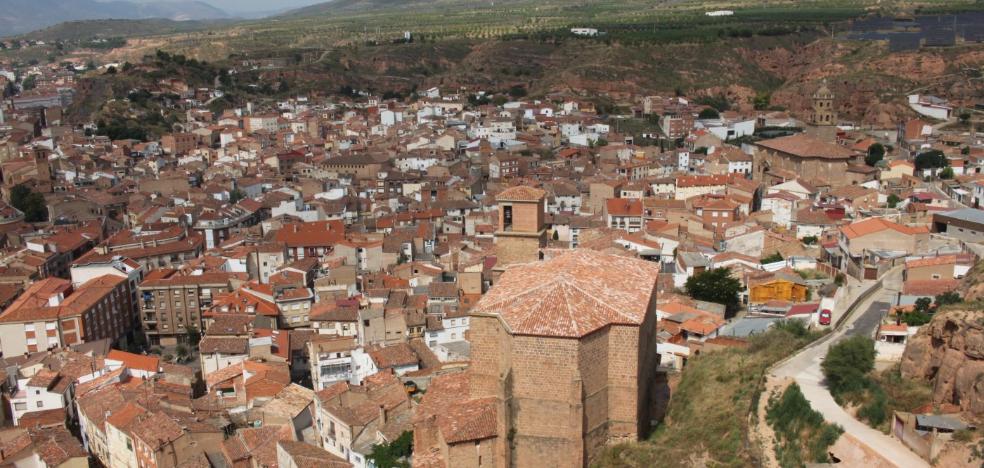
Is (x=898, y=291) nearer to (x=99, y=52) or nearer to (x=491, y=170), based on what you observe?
(x=491, y=170)

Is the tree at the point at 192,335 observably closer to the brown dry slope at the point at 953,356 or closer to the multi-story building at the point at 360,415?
the multi-story building at the point at 360,415

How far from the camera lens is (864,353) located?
48.0ft

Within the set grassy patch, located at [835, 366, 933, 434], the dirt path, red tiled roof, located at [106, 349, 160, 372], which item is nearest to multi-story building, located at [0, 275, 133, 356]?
red tiled roof, located at [106, 349, 160, 372]

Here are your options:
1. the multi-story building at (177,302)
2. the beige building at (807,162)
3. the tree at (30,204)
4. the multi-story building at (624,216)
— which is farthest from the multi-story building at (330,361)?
the tree at (30,204)

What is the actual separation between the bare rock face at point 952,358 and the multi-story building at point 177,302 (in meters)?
26.4

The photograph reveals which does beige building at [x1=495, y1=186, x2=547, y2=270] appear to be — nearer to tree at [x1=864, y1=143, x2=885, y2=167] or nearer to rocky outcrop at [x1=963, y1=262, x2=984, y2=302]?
rocky outcrop at [x1=963, y1=262, x2=984, y2=302]

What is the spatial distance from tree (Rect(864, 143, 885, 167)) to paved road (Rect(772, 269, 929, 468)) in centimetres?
2766

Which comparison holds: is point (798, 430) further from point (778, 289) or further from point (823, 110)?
point (823, 110)

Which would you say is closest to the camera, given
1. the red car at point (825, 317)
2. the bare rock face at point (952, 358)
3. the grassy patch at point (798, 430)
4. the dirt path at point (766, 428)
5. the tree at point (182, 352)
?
the bare rock face at point (952, 358)

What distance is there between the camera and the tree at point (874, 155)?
47.3 m

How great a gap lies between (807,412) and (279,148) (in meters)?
59.3

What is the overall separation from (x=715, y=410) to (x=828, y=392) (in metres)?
2.01

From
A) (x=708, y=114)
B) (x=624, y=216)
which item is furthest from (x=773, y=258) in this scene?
(x=708, y=114)

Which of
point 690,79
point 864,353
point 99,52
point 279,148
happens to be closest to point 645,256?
point 864,353
